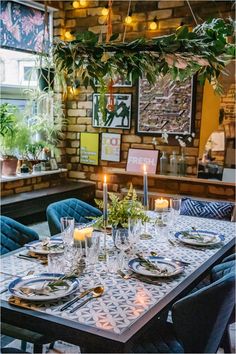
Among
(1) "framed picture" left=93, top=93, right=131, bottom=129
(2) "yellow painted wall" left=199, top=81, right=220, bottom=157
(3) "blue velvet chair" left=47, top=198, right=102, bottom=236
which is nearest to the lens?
(3) "blue velvet chair" left=47, top=198, right=102, bottom=236

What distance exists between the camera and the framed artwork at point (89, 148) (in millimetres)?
5199

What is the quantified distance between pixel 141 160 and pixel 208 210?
137 centimetres

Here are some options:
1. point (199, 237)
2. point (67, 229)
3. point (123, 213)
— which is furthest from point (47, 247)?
point (199, 237)

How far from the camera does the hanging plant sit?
6.87 feet

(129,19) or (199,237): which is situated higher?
(129,19)

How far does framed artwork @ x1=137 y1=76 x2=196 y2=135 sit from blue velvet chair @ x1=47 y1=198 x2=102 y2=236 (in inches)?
58.0

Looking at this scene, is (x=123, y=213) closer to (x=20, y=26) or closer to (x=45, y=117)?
(x=45, y=117)

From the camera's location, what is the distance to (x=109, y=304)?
1812 mm

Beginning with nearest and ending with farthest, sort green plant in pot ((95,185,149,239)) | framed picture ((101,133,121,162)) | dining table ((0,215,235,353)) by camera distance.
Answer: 1. dining table ((0,215,235,353))
2. green plant in pot ((95,185,149,239))
3. framed picture ((101,133,121,162))

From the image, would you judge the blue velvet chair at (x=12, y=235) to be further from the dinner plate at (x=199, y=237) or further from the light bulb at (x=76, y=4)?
the light bulb at (x=76, y=4)

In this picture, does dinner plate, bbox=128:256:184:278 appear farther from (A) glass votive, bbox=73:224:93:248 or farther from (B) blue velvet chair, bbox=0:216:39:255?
(B) blue velvet chair, bbox=0:216:39:255

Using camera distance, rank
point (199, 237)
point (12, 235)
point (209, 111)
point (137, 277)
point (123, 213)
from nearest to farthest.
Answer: point (137, 277) → point (123, 213) → point (199, 237) → point (12, 235) → point (209, 111)

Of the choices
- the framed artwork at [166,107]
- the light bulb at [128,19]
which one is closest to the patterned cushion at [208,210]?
the framed artwork at [166,107]

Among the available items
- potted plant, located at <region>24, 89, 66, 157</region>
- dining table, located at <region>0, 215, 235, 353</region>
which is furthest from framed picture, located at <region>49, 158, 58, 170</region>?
dining table, located at <region>0, 215, 235, 353</region>
